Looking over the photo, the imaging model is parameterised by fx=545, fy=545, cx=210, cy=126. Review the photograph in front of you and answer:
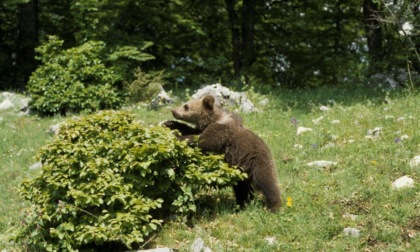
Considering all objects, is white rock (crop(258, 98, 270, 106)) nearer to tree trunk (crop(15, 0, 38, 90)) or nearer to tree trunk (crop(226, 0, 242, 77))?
tree trunk (crop(226, 0, 242, 77))

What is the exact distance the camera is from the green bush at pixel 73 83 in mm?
14500

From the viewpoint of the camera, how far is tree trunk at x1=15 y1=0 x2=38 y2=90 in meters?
20.4

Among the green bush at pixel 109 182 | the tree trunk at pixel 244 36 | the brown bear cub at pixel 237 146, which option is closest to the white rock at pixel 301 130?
the brown bear cub at pixel 237 146

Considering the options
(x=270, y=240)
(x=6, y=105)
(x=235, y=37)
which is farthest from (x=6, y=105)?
(x=270, y=240)

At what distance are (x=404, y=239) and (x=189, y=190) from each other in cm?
236

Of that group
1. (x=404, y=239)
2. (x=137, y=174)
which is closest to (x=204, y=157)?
(x=137, y=174)

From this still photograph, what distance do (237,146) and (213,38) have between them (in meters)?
17.1

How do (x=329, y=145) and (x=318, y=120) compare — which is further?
(x=318, y=120)

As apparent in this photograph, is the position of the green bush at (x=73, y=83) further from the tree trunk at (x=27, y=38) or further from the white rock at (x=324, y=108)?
the white rock at (x=324, y=108)

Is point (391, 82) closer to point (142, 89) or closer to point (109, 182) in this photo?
point (142, 89)

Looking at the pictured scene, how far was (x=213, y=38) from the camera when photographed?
23.2 metres

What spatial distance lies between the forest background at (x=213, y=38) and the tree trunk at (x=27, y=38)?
1.5 inches

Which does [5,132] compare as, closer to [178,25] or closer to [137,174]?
[137,174]

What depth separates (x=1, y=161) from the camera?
397 inches
